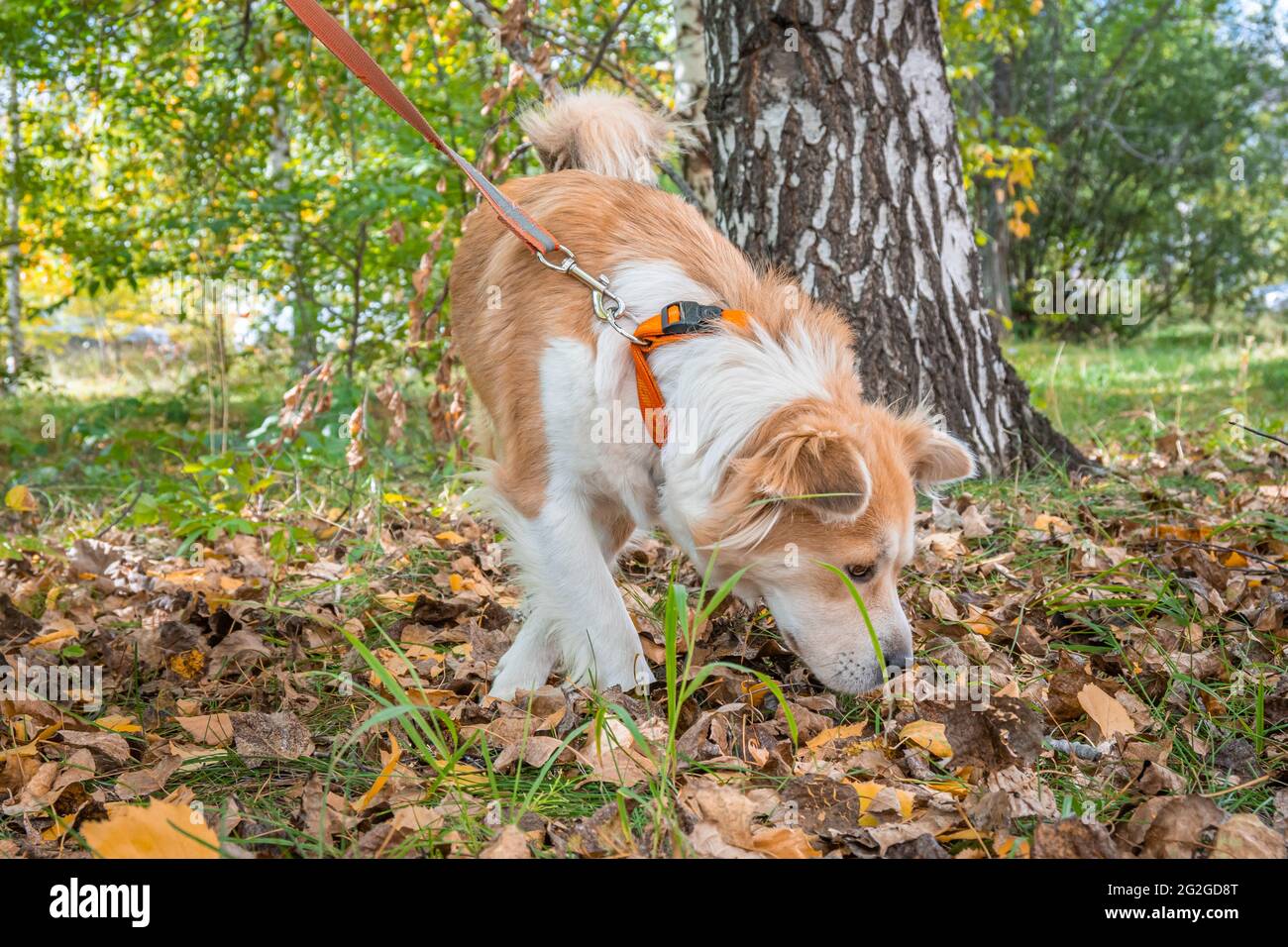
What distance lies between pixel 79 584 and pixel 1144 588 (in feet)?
12.4

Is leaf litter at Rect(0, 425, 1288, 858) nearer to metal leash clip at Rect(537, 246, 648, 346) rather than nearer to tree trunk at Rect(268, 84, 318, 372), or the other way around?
metal leash clip at Rect(537, 246, 648, 346)

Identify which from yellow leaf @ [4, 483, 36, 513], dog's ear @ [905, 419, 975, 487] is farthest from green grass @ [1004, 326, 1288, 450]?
yellow leaf @ [4, 483, 36, 513]

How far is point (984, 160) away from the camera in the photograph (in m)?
6.80

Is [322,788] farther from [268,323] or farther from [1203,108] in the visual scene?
[1203,108]

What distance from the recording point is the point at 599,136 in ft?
12.5

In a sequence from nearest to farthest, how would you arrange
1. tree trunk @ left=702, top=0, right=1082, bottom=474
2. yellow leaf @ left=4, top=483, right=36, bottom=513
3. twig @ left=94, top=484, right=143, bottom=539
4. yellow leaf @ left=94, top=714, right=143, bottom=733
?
yellow leaf @ left=94, top=714, right=143, bottom=733 < tree trunk @ left=702, top=0, right=1082, bottom=474 < yellow leaf @ left=4, top=483, right=36, bottom=513 < twig @ left=94, top=484, right=143, bottom=539

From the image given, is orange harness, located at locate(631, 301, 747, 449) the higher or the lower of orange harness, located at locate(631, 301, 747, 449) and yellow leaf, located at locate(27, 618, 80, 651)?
the higher

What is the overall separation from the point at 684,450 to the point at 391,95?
1379 millimetres

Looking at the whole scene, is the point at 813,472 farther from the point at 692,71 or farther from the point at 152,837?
the point at 692,71

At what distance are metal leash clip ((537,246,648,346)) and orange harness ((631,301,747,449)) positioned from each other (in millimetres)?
27

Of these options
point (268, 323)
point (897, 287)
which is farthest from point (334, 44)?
point (268, 323)

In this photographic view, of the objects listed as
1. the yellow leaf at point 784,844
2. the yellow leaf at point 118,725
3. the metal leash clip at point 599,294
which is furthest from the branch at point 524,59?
the yellow leaf at point 784,844

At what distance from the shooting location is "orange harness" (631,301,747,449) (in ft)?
9.25

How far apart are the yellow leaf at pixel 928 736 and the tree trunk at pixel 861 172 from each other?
75.3 inches
